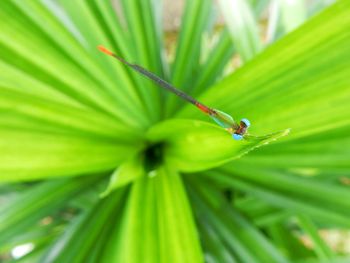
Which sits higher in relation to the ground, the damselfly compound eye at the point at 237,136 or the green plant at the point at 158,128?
the green plant at the point at 158,128

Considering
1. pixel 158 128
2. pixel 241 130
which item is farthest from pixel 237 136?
pixel 158 128

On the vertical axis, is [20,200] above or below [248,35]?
below

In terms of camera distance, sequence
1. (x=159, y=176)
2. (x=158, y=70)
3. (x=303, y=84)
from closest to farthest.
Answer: (x=303, y=84) < (x=159, y=176) < (x=158, y=70)

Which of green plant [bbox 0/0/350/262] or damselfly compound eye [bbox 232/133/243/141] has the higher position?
green plant [bbox 0/0/350/262]

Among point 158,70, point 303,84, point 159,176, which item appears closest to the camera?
point 303,84

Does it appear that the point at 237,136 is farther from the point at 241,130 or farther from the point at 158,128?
the point at 158,128

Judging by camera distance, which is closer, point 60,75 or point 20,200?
point 60,75

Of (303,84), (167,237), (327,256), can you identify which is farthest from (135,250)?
(327,256)

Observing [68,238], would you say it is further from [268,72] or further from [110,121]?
[268,72]
